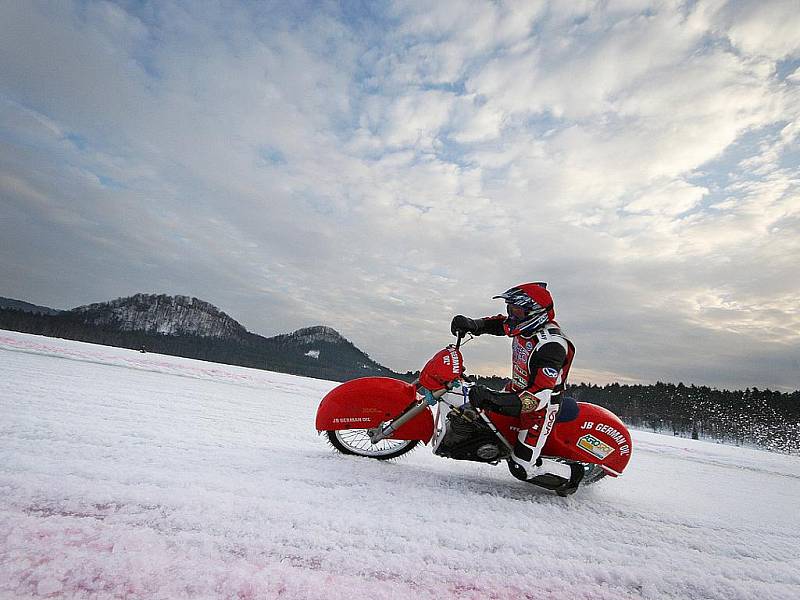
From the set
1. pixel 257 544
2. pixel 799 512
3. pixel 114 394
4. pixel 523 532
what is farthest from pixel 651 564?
pixel 114 394

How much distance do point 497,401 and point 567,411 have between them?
0.84 metres

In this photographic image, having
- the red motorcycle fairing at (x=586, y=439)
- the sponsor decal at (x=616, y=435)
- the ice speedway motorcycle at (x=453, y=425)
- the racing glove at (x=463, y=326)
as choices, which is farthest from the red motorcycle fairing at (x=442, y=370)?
the sponsor decal at (x=616, y=435)

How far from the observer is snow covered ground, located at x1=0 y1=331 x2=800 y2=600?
165 centimetres

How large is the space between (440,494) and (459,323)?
1883 millimetres

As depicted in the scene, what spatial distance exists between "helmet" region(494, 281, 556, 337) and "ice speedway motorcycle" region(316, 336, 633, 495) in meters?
0.67

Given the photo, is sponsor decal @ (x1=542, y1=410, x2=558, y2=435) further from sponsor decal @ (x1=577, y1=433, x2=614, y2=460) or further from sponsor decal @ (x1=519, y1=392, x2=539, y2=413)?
sponsor decal @ (x1=577, y1=433, x2=614, y2=460)

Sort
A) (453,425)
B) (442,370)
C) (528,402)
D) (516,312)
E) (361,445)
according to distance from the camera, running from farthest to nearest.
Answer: (361,445)
(516,312)
(442,370)
(453,425)
(528,402)

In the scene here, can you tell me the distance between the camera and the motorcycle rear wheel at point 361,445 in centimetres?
437

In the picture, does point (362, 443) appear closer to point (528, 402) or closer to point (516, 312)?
point (528, 402)

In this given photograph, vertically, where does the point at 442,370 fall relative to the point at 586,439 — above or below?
above

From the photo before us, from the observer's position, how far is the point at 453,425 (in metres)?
3.95

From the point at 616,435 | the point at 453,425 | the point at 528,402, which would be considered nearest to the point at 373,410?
the point at 453,425

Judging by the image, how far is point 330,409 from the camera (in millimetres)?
4344

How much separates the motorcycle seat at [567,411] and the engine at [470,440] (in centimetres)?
64
